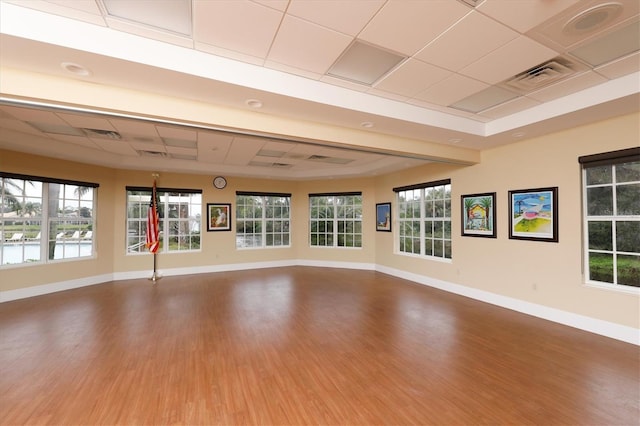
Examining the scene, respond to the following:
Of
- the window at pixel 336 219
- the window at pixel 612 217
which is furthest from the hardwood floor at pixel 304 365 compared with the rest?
the window at pixel 336 219

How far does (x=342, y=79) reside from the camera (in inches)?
119

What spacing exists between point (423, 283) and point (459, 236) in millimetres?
1469

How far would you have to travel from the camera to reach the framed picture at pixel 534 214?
13.1 feet

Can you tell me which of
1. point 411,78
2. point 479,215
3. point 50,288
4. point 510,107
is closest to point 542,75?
point 510,107

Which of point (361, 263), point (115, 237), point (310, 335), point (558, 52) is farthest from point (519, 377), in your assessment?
point (115, 237)

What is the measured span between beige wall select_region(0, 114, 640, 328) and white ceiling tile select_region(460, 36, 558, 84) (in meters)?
1.84

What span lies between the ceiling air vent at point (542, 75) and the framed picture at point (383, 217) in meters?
4.52

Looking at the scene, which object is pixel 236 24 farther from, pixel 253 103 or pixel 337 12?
pixel 253 103

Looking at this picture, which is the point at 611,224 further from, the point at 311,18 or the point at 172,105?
the point at 172,105

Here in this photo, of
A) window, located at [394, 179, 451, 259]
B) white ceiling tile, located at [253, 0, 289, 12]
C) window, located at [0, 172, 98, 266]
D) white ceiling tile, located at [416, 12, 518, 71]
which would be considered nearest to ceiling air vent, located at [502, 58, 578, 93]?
white ceiling tile, located at [416, 12, 518, 71]

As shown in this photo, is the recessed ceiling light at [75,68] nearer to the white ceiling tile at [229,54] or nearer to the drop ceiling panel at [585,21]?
the white ceiling tile at [229,54]

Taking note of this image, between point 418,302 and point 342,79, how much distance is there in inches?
155

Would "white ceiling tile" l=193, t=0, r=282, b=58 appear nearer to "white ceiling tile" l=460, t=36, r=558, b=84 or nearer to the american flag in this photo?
"white ceiling tile" l=460, t=36, r=558, b=84

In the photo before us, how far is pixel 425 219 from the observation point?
6.45 m
